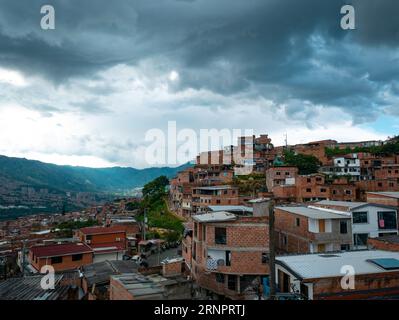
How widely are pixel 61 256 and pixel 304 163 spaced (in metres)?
40.1

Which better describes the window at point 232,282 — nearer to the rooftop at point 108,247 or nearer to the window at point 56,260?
the window at point 56,260

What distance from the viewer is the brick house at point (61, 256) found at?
24969 millimetres

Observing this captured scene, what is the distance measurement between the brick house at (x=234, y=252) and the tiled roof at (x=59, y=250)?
12.7 metres

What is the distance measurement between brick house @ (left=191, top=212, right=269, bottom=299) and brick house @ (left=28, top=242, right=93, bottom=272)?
12.3m

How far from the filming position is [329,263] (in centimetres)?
1361

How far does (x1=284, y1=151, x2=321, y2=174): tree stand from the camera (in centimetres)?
5188

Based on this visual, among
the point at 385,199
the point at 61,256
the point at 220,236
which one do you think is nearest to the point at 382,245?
the point at 385,199

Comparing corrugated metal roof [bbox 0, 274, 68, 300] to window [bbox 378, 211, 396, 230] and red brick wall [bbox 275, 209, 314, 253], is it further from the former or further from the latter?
window [bbox 378, 211, 396, 230]

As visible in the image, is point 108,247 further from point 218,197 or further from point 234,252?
point 234,252

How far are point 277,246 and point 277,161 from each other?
33.6 metres

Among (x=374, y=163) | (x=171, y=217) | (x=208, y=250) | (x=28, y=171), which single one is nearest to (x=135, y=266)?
(x=208, y=250)
